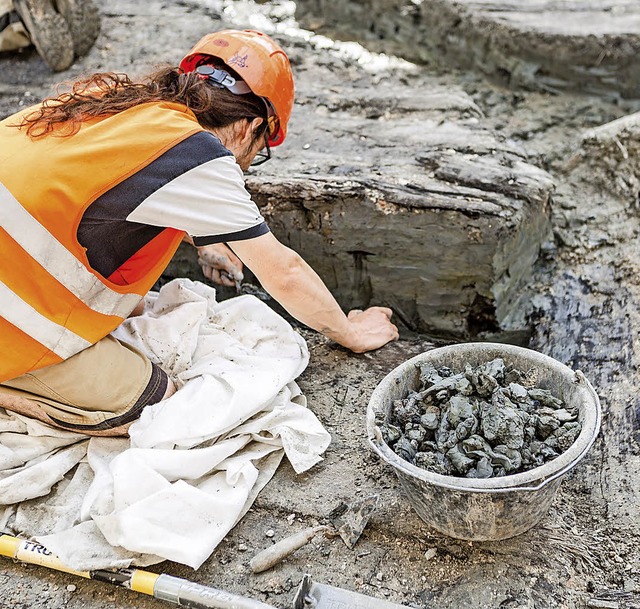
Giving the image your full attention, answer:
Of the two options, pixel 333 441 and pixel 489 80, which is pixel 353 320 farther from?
pixel 489 80

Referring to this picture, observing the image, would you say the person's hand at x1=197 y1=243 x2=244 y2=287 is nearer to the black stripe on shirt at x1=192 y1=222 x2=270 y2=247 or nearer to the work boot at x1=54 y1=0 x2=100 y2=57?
the black stripe on shirt at x1=192 y1=222 x2=270 y2=247

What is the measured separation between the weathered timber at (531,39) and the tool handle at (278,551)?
3.52m

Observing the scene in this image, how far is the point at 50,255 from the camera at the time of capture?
1969 millimetres

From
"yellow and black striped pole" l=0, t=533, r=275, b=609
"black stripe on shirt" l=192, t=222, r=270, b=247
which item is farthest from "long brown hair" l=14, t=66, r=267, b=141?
"yellow and black striped pole" l=0, t=533, r=275, b=609

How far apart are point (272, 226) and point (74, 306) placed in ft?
3.75

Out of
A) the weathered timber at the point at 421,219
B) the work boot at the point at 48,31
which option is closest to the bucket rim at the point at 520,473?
the weathered timber at the point at 421,219

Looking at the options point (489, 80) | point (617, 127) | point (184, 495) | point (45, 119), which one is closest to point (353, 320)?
point (184, 495)

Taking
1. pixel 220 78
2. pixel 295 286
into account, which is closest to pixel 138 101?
pixel 220 78

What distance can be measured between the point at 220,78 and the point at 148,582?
145cm

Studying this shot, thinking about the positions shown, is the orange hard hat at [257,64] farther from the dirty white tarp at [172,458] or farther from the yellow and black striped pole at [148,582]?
the yellow and black striped pole at [148,582]

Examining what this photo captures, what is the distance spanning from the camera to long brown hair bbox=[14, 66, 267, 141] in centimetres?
201

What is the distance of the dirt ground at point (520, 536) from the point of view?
73.2 inches

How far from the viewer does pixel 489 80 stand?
4.80m

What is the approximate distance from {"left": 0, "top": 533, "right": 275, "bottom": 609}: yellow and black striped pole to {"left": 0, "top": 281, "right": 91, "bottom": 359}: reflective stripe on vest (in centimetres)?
55
